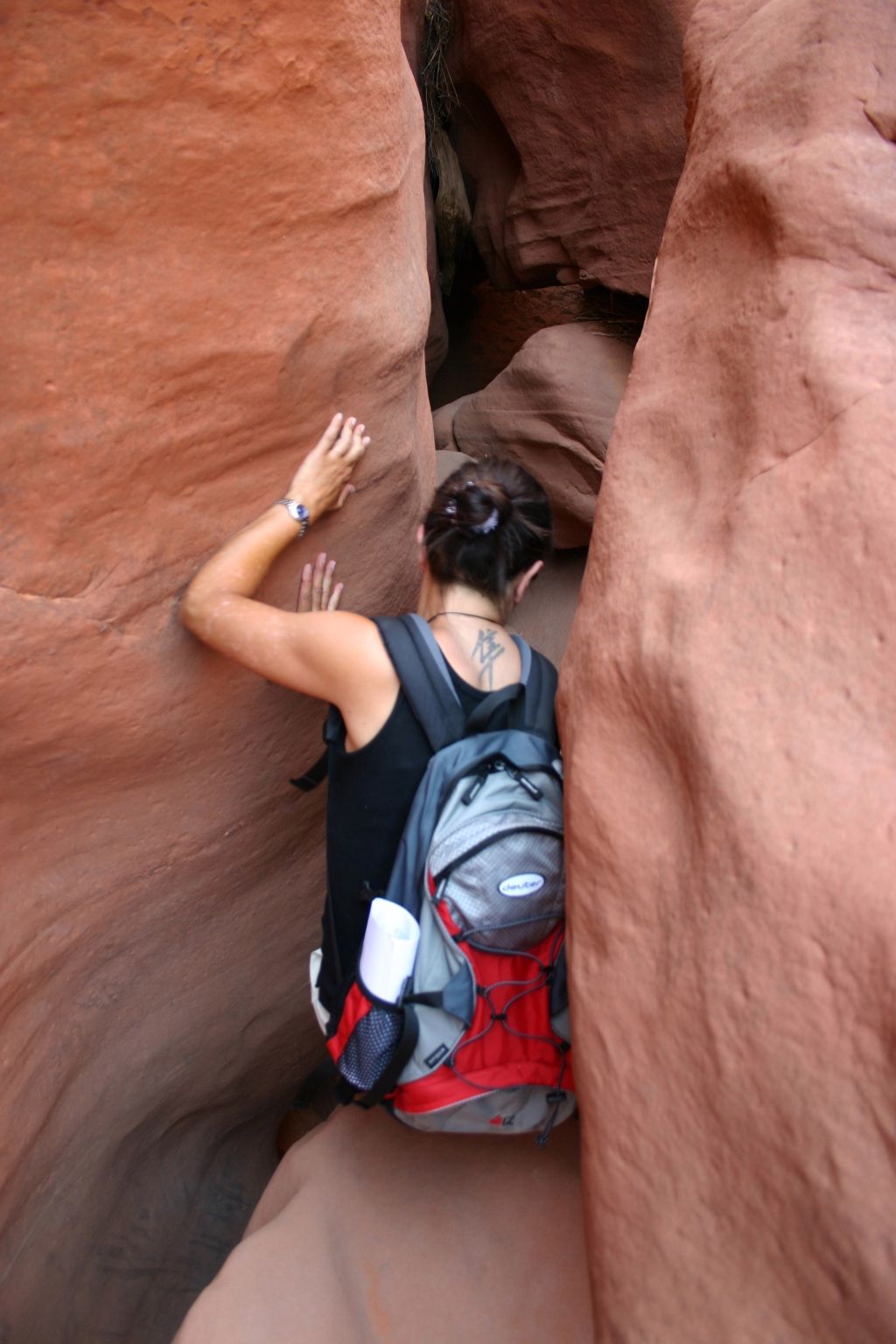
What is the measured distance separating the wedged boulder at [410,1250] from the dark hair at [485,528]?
1.06 metres

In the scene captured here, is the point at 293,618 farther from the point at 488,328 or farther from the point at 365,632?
the point at 488,328

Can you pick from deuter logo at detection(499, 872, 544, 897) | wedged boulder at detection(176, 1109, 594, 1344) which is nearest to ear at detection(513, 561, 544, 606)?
deuter logo at detection(499, 872, 544, 897)

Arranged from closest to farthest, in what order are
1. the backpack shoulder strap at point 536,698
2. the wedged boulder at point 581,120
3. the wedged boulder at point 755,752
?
the wedged boulder at point 755,752 < the backpack shoulder strap at point 536,698 < the wedged boulder at point 581,120

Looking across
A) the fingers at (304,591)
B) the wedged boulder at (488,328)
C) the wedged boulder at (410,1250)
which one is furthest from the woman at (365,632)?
the wedged boulder at (488,328)

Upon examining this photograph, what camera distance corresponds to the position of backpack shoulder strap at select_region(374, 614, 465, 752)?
1594 mm

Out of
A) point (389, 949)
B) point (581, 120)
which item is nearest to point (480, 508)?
point (389, 949)

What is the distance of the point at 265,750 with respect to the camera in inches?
83.7

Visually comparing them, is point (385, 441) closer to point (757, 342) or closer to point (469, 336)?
point (757, 342)

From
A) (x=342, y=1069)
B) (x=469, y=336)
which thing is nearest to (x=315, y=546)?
(x=342, y=1069)

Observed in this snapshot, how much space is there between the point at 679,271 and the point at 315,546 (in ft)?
2.81

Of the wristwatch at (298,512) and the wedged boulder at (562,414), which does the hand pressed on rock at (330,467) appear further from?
the wedged boulder at (562,414)

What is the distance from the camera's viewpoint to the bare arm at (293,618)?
63.6 inches

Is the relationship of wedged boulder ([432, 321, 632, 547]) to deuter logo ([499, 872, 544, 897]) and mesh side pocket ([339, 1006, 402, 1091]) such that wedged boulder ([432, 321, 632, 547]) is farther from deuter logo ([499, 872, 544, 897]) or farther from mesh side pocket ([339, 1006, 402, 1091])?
mesh side pocket ([339, 1006, 402, 1091])

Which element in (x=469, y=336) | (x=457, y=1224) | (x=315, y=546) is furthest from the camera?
(x=469, y=336)
